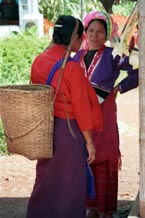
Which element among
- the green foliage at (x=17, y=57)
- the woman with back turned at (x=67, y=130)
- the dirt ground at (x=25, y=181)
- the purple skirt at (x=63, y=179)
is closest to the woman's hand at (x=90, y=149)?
the woman with back turned at (x=67, y=130)

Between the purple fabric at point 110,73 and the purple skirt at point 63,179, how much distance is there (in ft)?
1.93

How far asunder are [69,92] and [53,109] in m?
0.16

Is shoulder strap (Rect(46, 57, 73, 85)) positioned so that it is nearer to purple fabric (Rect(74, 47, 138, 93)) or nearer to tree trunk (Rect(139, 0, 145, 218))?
purple fabric (Rect(74, 47, 138, 93))

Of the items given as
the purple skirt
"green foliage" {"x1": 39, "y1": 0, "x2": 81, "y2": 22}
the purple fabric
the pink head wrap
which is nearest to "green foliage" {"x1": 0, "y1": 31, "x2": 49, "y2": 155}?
the pink head wrap

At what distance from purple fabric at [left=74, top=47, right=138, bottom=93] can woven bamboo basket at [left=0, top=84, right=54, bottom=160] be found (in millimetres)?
758

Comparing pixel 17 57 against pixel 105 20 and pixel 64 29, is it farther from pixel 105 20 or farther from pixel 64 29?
pixel 64 29

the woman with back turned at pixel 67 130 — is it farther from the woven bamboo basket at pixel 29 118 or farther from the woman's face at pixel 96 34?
the woman's face at pixel 96 34

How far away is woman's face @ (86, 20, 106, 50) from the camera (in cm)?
458

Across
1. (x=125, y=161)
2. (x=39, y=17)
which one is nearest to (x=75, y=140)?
(x=125, y=161)

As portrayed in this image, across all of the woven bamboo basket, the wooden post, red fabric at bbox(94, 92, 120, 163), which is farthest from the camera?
red fabric at bbox(94, 92, 120, 163)

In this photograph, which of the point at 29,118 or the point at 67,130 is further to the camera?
the point at 67,130

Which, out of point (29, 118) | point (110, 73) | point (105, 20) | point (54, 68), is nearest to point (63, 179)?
point (29, 118)

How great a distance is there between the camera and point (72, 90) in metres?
3.86

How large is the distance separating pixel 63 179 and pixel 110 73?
0.93 metres
